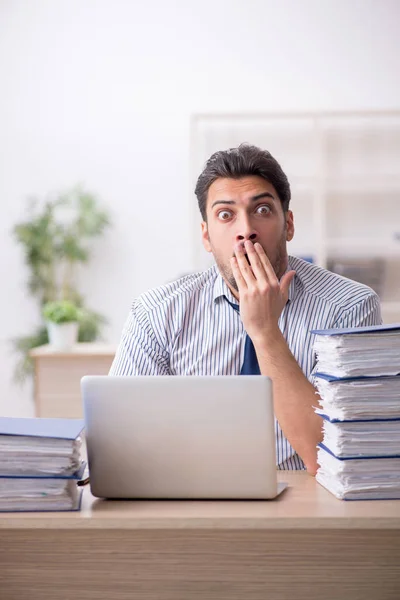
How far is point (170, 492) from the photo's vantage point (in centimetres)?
140

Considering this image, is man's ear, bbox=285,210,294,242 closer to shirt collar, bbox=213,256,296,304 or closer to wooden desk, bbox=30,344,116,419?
shirt collar, bbox=213,256,296,304

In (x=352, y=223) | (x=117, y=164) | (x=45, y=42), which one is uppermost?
(x=45, y=42)

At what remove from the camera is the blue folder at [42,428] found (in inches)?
53.9

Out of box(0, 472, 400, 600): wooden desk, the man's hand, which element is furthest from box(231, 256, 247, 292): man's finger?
box(0, 472, 400, 600): wooden desk

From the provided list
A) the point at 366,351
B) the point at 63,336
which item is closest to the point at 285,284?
the point at 366,351

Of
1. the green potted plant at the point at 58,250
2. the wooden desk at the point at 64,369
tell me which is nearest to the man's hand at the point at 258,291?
the wooden desk at the point at 64,369

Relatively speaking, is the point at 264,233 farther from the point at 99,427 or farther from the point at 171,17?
the point at 171,17

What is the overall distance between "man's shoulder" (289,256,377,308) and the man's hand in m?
0.20

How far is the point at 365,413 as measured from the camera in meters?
1.42

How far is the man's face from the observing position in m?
2.10

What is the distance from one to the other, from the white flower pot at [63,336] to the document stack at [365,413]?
3.30 meters

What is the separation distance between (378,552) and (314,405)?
457 mm

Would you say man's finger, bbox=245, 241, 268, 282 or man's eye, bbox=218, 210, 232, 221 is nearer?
man's finger, bbox=245, 241, 268, 282

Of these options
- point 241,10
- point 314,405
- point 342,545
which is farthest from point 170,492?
point 241,10
